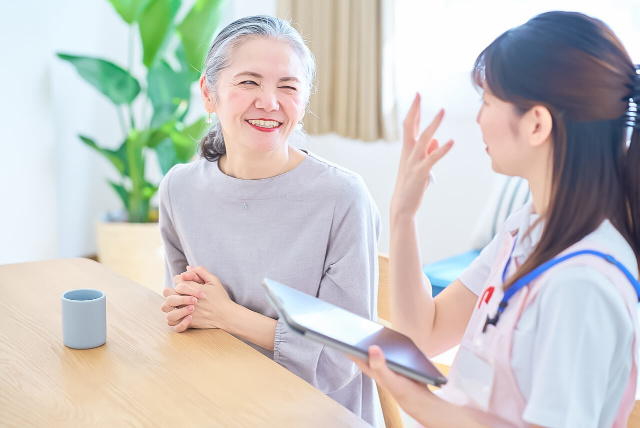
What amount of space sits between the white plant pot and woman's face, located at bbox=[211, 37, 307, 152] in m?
1.94

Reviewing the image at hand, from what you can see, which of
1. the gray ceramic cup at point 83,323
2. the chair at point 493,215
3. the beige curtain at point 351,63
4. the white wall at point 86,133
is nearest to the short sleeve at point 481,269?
the gray ceramic cup at point 83,323

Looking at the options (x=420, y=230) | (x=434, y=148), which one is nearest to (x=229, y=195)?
(x=434, y=148)

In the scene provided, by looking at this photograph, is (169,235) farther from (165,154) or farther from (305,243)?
(165,154)

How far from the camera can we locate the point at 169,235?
1404mm

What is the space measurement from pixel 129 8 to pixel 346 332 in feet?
8.87

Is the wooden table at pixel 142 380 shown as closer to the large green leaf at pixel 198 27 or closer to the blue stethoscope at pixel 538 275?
the blue stethoscope at pixel 538 275

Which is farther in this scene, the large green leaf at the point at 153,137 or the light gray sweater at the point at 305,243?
the large green leaf at the point at 153,137

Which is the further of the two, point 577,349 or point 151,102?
point 151,102

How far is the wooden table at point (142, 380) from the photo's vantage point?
770 millimetres

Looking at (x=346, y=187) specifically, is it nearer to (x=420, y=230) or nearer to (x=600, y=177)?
(x=600, y=177)

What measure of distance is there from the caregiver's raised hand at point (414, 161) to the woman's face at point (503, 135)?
6cm

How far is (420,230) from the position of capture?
3.17 m

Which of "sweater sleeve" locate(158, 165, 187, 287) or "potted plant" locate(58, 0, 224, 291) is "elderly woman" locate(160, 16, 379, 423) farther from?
"potted plant" locate(58, 0, 224, 291)

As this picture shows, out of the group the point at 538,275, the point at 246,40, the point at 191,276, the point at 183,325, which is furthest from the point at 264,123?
the point at 538,275
